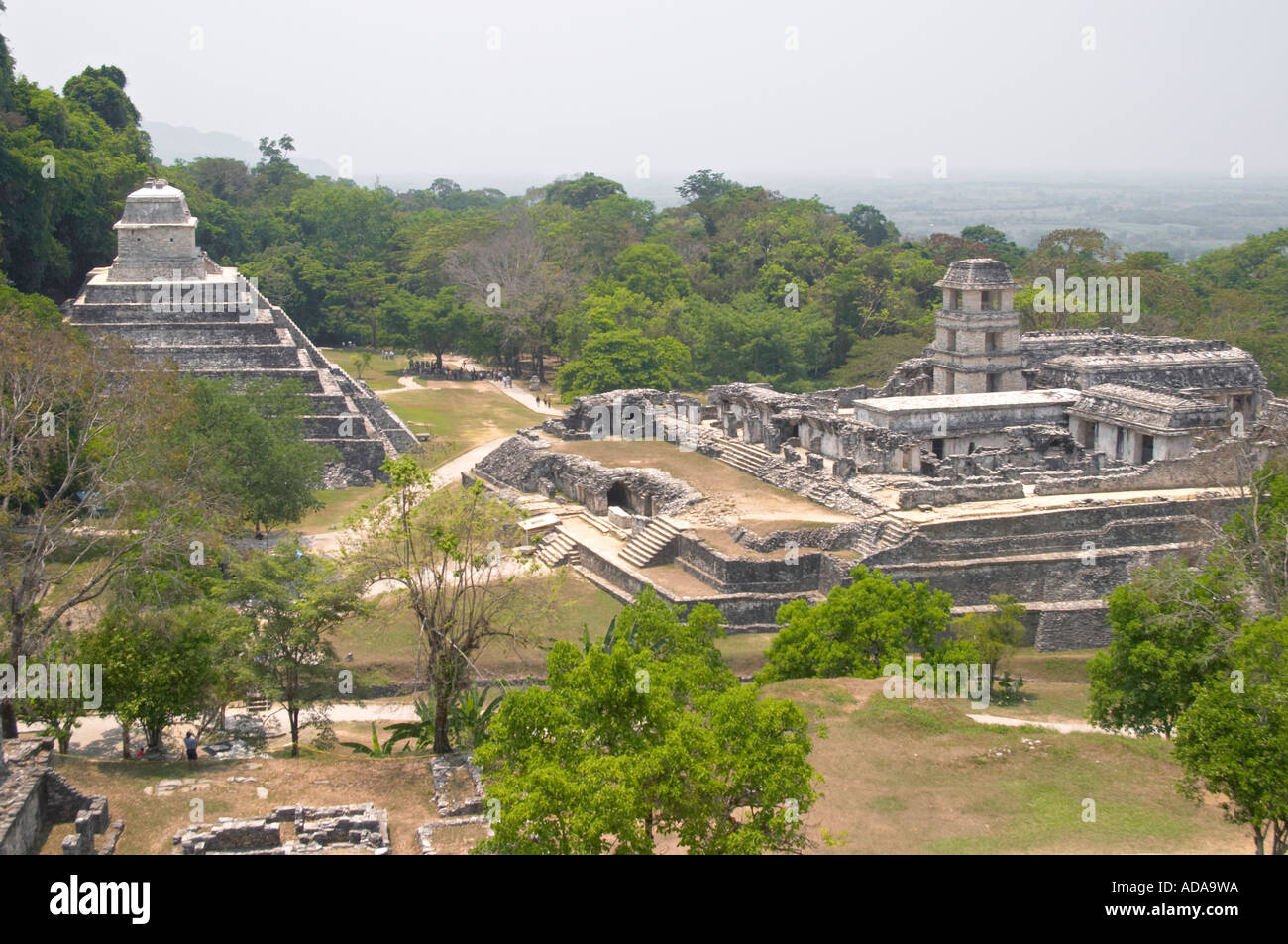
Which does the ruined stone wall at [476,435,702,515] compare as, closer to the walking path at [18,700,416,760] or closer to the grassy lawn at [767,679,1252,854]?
the walking path at [18,700,416,760]

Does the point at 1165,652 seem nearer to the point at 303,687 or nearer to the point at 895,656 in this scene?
the point at 895,656

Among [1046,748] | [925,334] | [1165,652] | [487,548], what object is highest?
[925,334]

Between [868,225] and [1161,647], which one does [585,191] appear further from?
[1161,647]

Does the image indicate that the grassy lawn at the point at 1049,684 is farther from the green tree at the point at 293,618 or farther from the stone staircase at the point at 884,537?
the green tree at the point at 293,618

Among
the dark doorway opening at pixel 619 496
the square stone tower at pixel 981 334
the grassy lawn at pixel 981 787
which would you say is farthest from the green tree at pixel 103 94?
the grassy lawn at pixel 981 787

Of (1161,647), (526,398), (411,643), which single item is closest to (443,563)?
(411,643)
